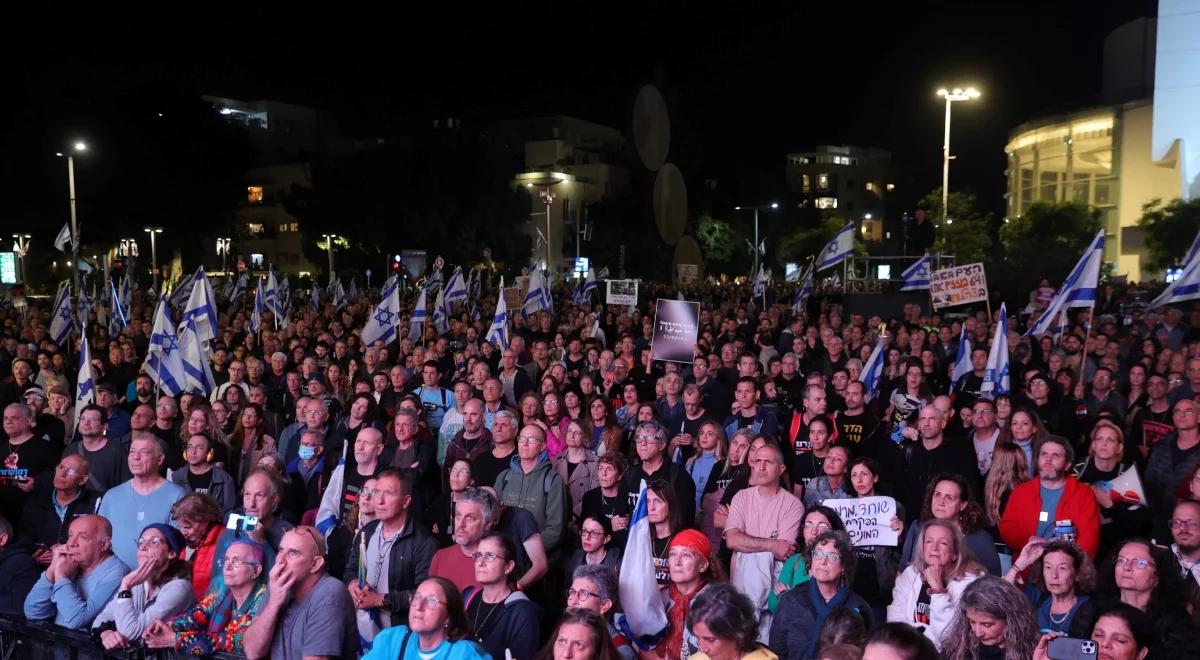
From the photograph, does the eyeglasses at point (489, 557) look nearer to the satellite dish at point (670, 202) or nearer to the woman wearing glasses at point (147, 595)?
the woman wearing glasses at point (147, 595)

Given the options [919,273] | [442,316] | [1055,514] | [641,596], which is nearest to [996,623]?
[641,596]

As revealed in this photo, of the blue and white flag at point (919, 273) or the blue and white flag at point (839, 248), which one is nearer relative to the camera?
the blue and white flag at point (839, 248)

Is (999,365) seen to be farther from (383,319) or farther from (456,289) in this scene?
(456,289)

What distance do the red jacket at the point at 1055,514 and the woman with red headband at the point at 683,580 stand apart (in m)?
2.06

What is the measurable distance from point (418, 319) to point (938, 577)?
38.4ft

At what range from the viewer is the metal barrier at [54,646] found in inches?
171

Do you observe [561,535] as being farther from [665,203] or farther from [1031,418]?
[665,203]

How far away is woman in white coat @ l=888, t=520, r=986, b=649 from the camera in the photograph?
4590 mm

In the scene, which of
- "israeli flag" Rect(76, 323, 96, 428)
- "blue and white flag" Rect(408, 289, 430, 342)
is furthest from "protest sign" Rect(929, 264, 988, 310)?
"israeli flag" Rect(76, 323, 96, 428)

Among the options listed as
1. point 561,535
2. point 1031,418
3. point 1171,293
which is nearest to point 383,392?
point 561,535

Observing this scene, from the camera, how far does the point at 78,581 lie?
473 centimetres

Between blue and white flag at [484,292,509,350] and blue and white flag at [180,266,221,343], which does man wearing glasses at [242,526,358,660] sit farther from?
blue and white flag at [484,292,509,350]

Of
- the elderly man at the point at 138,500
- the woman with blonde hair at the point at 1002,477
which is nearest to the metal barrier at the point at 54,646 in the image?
the elderly man at the point at 138,500

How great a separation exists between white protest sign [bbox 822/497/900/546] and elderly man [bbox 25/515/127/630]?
12.3 ft
